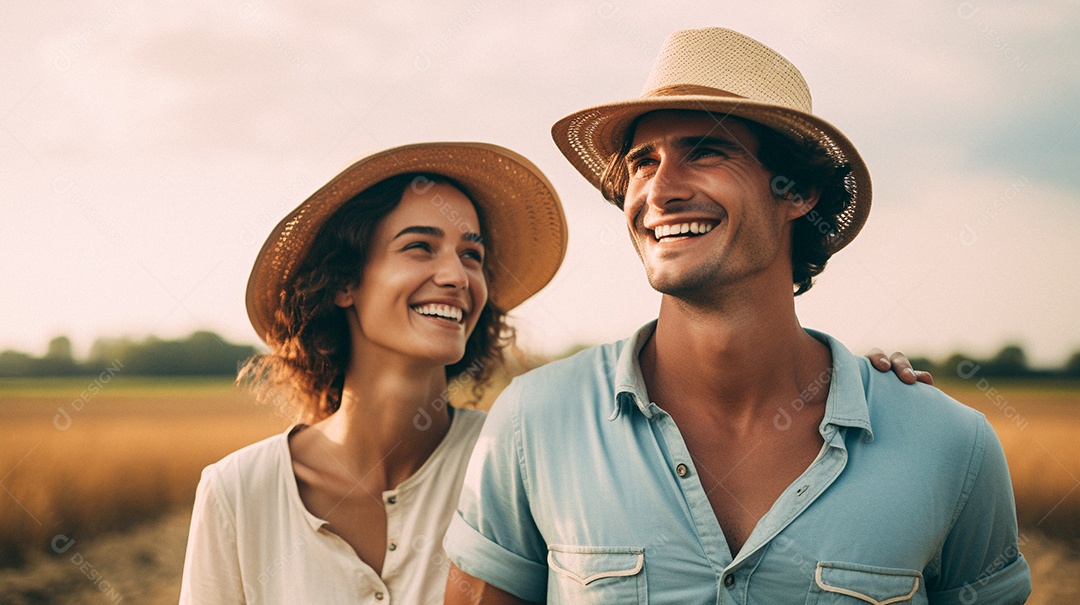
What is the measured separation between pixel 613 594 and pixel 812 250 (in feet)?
4.58

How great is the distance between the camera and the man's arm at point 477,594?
2.29 meters

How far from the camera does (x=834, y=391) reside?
2.31 m

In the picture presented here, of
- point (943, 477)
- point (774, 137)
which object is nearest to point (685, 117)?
point (774, 137)

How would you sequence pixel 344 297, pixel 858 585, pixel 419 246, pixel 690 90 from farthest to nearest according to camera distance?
pixel 344 297 < pixel 419 246 < pixel 690 90 < pixel 858 585

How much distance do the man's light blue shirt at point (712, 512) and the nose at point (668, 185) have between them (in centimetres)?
44

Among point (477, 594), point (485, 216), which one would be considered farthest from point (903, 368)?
point (485, 216)

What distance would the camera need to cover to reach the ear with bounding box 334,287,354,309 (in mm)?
3424

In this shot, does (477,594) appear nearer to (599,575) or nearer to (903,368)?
(599,575)

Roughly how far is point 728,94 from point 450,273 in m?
1.29

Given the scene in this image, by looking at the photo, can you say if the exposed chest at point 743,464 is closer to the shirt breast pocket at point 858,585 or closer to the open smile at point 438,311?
the shirt breast pocket at point 858,585

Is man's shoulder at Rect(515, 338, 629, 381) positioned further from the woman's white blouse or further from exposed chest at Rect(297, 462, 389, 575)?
exposed chest at Rect(297, 462, 389, 575)

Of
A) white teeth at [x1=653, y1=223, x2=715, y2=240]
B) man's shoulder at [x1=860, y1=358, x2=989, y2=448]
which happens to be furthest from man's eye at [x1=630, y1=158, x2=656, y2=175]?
man's shoulder at [x1=860, y1=358, x2=989, y2=448]

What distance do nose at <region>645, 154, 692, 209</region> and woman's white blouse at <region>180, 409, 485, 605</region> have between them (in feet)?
4.52

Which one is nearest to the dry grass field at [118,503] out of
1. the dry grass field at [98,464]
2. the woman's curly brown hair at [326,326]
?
the dry grass field at [98,464]
